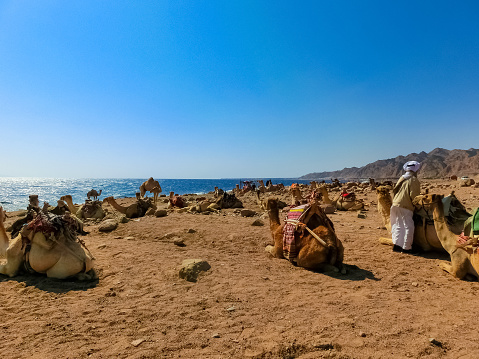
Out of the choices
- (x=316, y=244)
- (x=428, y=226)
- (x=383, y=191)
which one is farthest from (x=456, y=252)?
(x=383, y=191)

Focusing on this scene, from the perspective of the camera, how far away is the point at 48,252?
485 cm

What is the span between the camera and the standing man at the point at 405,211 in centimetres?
682

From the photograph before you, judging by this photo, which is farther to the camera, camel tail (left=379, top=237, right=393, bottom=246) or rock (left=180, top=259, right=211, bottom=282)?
camel tail (left=379, top=237, right=393, bottom=246)

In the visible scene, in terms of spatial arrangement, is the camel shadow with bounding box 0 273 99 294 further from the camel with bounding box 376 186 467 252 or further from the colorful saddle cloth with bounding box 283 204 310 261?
the camel with bounding box 376 186 467 252

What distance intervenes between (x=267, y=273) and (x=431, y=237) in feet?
14.4

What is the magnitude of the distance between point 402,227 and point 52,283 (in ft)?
26.3

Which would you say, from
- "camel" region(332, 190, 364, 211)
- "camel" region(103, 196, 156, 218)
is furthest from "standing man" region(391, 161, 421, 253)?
"camel" region(103, 196, 156, 218)

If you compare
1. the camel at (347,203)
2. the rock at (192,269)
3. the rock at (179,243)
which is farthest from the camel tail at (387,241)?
the camel at (347,203)

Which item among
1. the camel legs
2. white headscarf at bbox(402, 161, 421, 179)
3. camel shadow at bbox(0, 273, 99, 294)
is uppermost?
white headscarf at bbox(402, 161, 421, 179)

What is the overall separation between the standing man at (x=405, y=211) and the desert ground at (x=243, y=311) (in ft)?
1.25

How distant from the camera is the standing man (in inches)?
269

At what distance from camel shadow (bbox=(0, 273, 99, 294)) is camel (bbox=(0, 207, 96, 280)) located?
0.28 feet

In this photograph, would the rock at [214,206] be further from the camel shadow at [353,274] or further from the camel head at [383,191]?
the camel shadow at [353,274]

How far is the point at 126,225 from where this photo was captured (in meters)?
10.8
